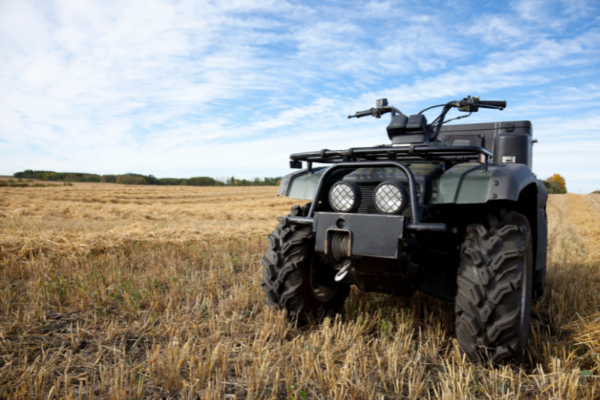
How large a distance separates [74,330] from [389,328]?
246 cm

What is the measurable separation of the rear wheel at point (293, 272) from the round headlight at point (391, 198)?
633 millimetres

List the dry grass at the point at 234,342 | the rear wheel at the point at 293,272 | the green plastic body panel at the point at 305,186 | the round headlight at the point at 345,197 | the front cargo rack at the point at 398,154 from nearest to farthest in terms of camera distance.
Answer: the dry grass at the point at 234,342 → the front cargo rack at the point at 398,154 → the round headlight at the point at 345,197 → the rear wheel at the point at 293,272 → the green plastic body panel at the point at 305,186

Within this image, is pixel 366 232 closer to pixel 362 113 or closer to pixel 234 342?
pixel 234 342

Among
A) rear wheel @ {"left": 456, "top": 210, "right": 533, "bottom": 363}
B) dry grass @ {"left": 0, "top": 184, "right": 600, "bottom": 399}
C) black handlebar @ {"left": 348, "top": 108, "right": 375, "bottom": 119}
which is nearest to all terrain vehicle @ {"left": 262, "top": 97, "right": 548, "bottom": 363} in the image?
rear wheel @ {"left": 456, "top": 210, "right": 533, "bottom": 363}

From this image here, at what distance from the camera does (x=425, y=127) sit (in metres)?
3.63

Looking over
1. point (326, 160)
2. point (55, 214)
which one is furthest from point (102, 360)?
point (55, 214)

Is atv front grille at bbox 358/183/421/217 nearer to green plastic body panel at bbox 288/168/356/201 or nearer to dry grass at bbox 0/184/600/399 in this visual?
green plastic body panel at bbox 288/168/356/201

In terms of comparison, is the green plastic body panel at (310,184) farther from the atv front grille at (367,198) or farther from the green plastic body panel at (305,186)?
the atv front grille at (367,198)

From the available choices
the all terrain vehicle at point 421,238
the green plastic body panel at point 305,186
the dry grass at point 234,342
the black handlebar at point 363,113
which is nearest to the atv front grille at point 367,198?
the all terrain vehicle at point 421,238

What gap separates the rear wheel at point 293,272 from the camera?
3.03 meters

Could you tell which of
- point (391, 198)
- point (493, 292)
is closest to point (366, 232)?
point (391, 198)

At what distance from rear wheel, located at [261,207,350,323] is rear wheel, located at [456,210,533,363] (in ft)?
3.56

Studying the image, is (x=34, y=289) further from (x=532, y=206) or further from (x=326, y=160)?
(x=532, y=206)

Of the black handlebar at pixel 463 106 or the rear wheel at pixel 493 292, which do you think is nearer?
the rear wheel at pixel 493 292
